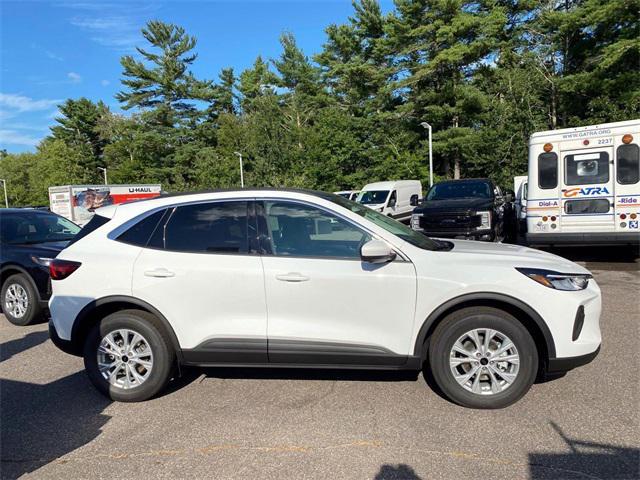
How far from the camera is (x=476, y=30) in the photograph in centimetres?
3177

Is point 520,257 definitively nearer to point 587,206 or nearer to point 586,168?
point 587,206

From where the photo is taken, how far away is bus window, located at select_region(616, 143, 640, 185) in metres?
8.82

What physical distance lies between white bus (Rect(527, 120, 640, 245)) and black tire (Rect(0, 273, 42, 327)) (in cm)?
902

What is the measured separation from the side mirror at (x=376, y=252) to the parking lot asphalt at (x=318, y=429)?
1.18 meters

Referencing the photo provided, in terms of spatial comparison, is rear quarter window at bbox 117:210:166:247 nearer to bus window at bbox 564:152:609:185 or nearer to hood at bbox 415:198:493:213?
hood at bbox 415:198:493:213

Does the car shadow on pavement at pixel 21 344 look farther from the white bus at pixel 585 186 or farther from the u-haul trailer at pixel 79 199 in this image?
the u-haul trailer at pixel 79 199

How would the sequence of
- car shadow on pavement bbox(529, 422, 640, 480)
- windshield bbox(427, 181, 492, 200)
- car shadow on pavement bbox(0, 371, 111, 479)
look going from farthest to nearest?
windshield bbox(427, 181, 492, 200), car shadow on pavement bbox(0, 371, 111, 479), car shadow on pavement bbox(529, 422, 640, 480)

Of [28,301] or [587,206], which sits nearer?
[28,301]

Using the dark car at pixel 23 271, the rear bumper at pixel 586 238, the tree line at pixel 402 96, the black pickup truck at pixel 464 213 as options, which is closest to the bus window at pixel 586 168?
the rear bumper at pixel 586 238

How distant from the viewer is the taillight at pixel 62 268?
13.2 feet

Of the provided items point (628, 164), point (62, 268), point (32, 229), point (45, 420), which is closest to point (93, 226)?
point (62, 268)

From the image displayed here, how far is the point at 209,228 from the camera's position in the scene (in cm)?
397

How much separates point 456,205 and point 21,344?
8.70 m

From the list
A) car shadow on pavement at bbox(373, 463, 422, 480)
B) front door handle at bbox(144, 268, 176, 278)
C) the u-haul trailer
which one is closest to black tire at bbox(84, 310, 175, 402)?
front door handle at bbox(144, 268, 176, 278)
